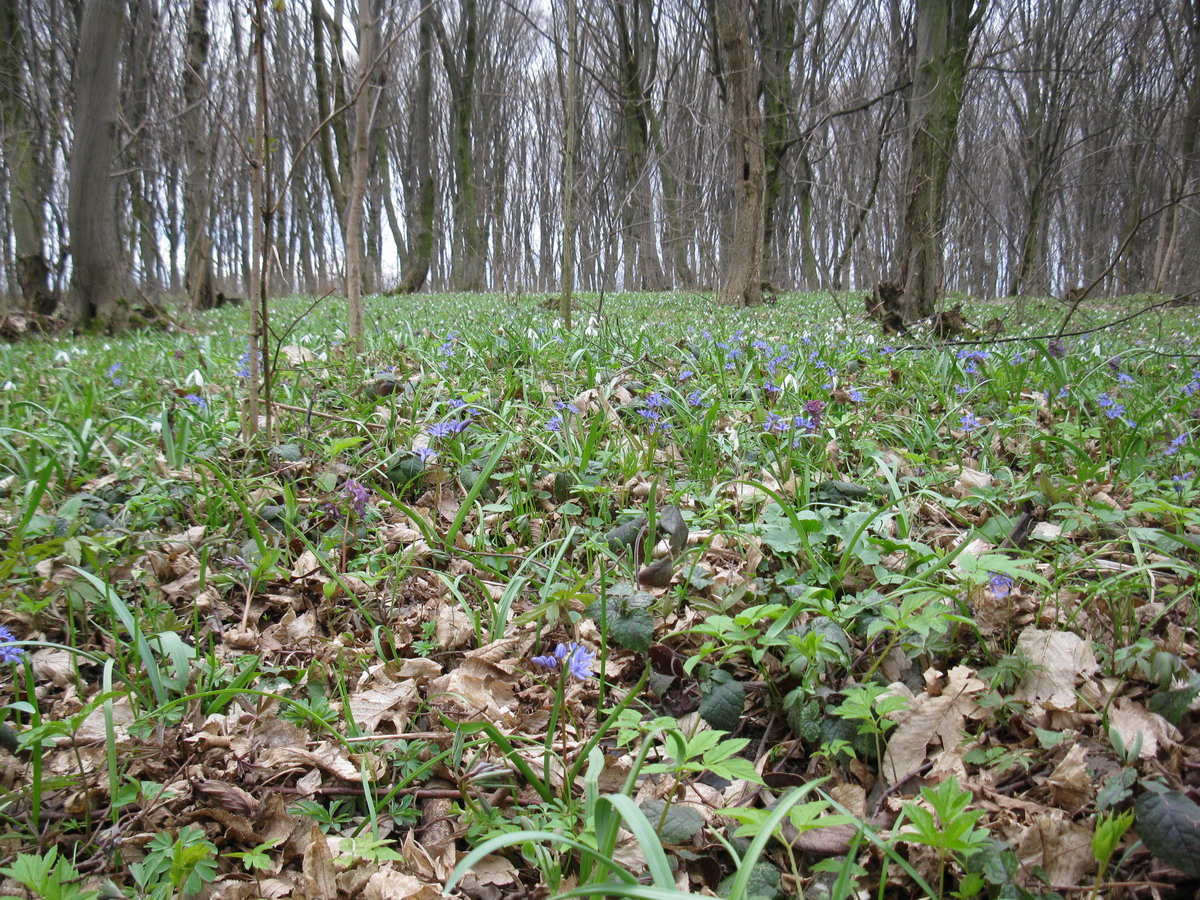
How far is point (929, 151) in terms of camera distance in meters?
5.75

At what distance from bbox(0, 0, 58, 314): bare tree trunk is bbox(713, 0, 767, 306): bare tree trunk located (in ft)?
25.4

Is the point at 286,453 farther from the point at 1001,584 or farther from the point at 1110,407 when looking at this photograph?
the point at 1110,407

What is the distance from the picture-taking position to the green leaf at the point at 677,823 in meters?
1.04

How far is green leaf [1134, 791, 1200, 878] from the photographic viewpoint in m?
0.86

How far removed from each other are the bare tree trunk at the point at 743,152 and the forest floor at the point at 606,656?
6.51 m

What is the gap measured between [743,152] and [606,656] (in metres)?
8.71

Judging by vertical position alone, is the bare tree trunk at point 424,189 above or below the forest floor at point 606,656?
above

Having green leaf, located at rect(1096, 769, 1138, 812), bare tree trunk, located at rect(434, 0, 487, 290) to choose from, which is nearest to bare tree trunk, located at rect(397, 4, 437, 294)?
bare tree trunk, located at rect(434, 0, 487, 290)

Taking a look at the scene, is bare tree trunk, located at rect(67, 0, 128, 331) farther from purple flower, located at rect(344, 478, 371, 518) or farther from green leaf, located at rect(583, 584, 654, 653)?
green leaf, located at rect(583, 584, 654, 653)

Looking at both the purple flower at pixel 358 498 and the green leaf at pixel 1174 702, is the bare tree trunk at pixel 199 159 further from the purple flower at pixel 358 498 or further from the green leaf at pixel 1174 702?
the green leaf at pixel 1174 702

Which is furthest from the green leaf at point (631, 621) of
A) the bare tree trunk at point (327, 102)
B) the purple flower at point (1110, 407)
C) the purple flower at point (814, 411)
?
the bare tree trunk at point (327, 102)

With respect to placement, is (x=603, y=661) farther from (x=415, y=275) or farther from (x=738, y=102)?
(x=415, y=275)

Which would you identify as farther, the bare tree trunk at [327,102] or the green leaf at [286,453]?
the bare tree trunk at [327,102]

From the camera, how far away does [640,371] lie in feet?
11.0
